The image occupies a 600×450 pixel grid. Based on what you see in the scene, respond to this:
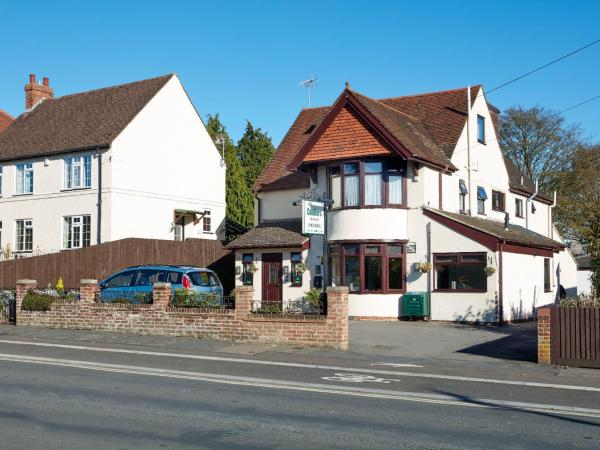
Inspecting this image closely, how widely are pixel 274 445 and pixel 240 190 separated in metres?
39.7

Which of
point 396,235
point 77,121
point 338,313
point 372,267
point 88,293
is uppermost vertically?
point 77,121

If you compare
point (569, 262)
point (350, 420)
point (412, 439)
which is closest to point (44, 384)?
point (350, 420)

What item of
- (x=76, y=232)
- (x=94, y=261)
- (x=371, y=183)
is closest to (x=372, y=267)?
(x=371, y=183)

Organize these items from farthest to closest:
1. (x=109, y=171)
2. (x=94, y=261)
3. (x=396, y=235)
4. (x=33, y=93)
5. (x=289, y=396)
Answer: (x=33, y=93)
(x=109, y=171)
(x=94, y=261)
(x=396, y=235)
(x=289, y=396)

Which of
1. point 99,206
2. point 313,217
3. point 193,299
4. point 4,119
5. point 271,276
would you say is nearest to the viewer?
point 193,299

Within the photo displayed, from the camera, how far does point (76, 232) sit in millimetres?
34031

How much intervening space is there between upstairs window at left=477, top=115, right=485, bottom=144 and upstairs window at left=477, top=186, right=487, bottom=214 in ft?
6.48

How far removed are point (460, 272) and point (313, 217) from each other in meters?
5.77

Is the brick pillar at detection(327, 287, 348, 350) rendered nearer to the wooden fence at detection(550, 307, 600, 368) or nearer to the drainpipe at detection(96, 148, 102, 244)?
the wooden fence at detection(550, 307, 600, 368)

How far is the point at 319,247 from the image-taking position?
27.0 metres

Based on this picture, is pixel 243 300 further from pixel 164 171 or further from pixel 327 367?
pixel 164 171

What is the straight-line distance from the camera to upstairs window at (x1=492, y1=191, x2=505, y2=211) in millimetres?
32125

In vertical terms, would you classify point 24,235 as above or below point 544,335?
above

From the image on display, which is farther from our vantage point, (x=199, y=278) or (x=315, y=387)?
(x=199, y=278)
